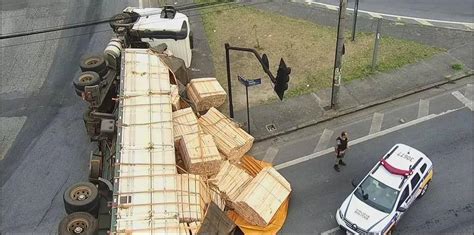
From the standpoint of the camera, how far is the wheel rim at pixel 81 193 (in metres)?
16.2

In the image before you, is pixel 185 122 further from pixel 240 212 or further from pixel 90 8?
pixel 90 8

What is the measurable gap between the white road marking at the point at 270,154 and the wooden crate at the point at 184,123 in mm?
3031

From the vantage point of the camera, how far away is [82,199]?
52.9 feet

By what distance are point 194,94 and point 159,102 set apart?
3.47 metres

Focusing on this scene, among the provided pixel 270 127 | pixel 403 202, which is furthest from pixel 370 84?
pixel 403 202

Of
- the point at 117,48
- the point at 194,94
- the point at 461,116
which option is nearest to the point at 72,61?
Result: the point at 117,48

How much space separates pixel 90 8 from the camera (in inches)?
1196

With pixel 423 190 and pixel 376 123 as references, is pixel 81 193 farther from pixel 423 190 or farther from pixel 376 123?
pixel 376 123

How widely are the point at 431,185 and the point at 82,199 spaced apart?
1166cm

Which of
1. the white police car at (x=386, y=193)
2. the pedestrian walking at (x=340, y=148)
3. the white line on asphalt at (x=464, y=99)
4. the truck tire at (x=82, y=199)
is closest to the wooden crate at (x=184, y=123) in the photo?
the truck tire at (x=82, y=199)

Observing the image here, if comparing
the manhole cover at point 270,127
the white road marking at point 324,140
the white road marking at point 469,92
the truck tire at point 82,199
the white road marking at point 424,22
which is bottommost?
the truck tire at point 82,199

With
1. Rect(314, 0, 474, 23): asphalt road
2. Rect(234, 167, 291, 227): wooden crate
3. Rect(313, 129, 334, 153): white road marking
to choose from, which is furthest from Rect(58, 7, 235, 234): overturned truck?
Rect(314, 0, 474, 23): asphalt road

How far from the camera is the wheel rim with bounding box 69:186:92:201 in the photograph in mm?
16172

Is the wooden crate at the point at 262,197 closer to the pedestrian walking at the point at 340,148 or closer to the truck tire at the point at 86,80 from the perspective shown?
the pedestrian walking at the point at 340,148
